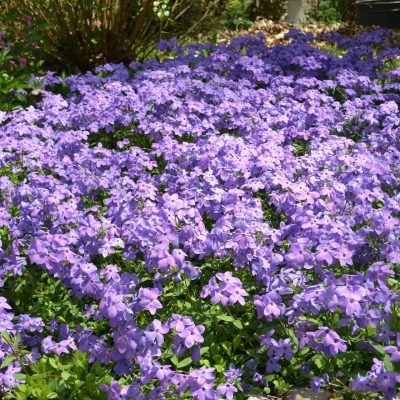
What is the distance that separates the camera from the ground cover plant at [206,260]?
2.52 meters

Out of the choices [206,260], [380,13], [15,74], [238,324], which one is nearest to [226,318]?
[238,324]

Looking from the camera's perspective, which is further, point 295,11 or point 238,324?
point 295,11

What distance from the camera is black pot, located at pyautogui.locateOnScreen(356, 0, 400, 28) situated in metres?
9.94

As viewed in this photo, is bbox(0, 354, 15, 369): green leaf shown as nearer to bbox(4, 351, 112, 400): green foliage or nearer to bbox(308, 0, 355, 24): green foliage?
bbox(4, 351, 112, 400): green foliage

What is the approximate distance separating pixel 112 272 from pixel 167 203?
1.65 feet

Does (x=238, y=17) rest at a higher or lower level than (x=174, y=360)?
higher

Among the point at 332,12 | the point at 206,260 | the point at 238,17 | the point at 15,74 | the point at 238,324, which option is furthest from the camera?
the point at 332,12

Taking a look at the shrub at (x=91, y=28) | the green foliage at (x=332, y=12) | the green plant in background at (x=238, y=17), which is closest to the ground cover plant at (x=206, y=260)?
the shrub at (x=91, y=28)

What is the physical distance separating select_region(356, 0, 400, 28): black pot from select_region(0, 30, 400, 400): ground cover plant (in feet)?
19.8

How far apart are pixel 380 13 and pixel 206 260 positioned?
26.0ft

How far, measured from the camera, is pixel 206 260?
317cm

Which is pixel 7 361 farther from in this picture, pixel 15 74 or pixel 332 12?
pixel 332 12

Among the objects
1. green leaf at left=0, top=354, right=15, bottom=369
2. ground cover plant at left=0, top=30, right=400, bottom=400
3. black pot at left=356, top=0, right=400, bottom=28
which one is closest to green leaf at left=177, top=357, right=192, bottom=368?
ground cover plant at left=0, top=30, right=400, bottom=400

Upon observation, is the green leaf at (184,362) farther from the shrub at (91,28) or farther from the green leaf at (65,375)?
the shrub at (91,28)
